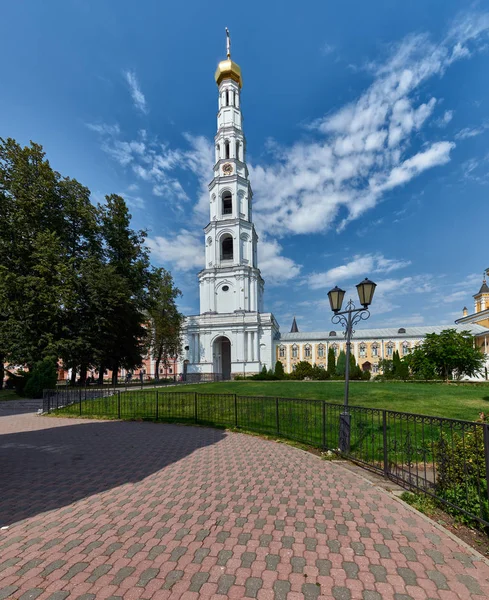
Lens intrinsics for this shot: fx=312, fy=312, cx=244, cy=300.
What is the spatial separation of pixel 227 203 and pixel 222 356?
73.4 feet

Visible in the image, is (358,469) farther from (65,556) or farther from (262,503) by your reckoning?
(65,556)

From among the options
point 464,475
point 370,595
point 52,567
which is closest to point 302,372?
point 464,475

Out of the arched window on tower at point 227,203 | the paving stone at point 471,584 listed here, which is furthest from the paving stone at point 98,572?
the arched window on tower at point 227,203

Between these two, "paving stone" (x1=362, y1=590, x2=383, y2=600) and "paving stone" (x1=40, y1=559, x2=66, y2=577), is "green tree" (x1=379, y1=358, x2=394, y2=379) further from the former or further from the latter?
"paving stone" (x1=40, y1=559, x2=66, y2=577)

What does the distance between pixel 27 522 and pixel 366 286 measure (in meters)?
7.66

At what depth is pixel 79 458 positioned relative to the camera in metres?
6.91

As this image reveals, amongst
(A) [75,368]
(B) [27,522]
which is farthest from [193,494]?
(A) [75,368]

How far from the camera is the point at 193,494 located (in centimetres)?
484

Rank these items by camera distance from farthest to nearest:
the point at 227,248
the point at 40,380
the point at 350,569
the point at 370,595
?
the point at 227,248 < the point at 40,380 < the point at 350,569 < the point at 370,595

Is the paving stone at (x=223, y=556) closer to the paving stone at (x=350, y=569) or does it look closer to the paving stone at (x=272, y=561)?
the paving stone at (x=272, y=561)

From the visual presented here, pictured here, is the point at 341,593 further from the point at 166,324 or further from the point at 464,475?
the point at 166,324

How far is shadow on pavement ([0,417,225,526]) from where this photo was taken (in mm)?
4902

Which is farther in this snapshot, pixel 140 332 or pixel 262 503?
pixel 140 332

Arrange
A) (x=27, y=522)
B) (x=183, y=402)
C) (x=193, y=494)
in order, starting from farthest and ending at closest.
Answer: (x=183, y=402) < (x=193, y=494) < (x=27, y=522)
